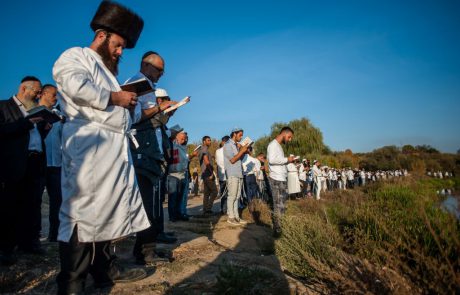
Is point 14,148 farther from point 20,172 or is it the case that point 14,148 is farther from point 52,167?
point 52,167

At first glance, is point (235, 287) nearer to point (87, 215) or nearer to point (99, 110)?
Answer: point (87, 215)

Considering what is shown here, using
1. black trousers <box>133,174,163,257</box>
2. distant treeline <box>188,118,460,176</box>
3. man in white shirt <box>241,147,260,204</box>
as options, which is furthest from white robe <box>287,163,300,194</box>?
distant treeline <box>188,118,460,176</box>

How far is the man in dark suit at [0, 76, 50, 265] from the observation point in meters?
3.19

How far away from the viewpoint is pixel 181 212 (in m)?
7.12

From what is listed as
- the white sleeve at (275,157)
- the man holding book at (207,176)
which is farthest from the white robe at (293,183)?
the white sleeve at (275,157)

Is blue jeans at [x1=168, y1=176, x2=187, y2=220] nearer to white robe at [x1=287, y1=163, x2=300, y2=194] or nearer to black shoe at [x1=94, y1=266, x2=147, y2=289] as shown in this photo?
black shoe at [x1=94, y1=266, x2=147, y2=289]

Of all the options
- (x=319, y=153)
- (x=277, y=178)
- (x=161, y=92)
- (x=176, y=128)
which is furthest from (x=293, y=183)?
(x=319, y=153)

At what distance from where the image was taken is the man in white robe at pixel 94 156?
203 centimetres

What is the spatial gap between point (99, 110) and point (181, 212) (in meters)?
Answer: 5.27

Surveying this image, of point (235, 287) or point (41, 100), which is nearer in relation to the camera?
point (235, 287)

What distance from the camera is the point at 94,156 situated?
6.97 ft

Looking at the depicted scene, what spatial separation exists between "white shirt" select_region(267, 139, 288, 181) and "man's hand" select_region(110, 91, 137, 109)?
12.9 feet

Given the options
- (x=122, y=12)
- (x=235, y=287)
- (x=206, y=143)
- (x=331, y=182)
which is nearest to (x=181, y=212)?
(x=206, y=143)

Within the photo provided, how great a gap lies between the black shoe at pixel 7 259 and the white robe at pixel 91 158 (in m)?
1.68
